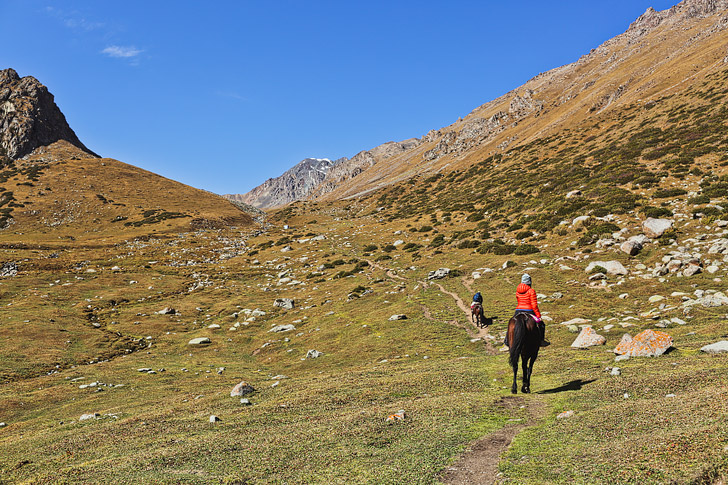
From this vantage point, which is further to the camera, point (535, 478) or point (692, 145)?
point (692, 145)

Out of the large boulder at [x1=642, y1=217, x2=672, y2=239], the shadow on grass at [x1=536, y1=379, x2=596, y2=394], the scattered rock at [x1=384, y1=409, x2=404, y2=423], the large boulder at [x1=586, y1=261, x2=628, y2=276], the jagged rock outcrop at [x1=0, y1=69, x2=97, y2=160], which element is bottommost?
the shadow on grass at [x1=536, y1=379, x2=596, y2=394]

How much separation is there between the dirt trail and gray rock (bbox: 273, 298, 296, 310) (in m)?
34.8

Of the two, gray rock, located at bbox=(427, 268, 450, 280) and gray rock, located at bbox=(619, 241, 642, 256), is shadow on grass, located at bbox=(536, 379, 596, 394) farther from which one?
gray rock, located at bbox=(427, 268, 450, 280)

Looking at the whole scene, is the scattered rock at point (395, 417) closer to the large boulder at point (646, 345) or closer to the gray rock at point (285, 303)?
the large boulder at point (646, 345)

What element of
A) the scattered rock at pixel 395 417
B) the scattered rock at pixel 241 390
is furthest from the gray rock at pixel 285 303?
the scattered rock at pixel 395 417

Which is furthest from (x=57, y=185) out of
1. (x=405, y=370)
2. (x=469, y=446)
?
(x=469, y=446)

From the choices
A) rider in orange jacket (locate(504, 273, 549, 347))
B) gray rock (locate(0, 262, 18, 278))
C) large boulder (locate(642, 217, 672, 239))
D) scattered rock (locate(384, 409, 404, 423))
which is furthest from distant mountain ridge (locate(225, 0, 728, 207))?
gray rock (locate(0, 262, 18, 278))

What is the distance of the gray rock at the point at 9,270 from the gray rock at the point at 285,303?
1551 inches

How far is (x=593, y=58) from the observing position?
176875mm

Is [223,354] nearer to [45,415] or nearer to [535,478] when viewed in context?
[45,415]

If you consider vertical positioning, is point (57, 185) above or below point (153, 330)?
above

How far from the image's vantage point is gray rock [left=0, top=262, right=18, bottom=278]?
52800mm

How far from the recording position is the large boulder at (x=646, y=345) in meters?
15.4

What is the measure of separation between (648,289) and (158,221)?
361ft
